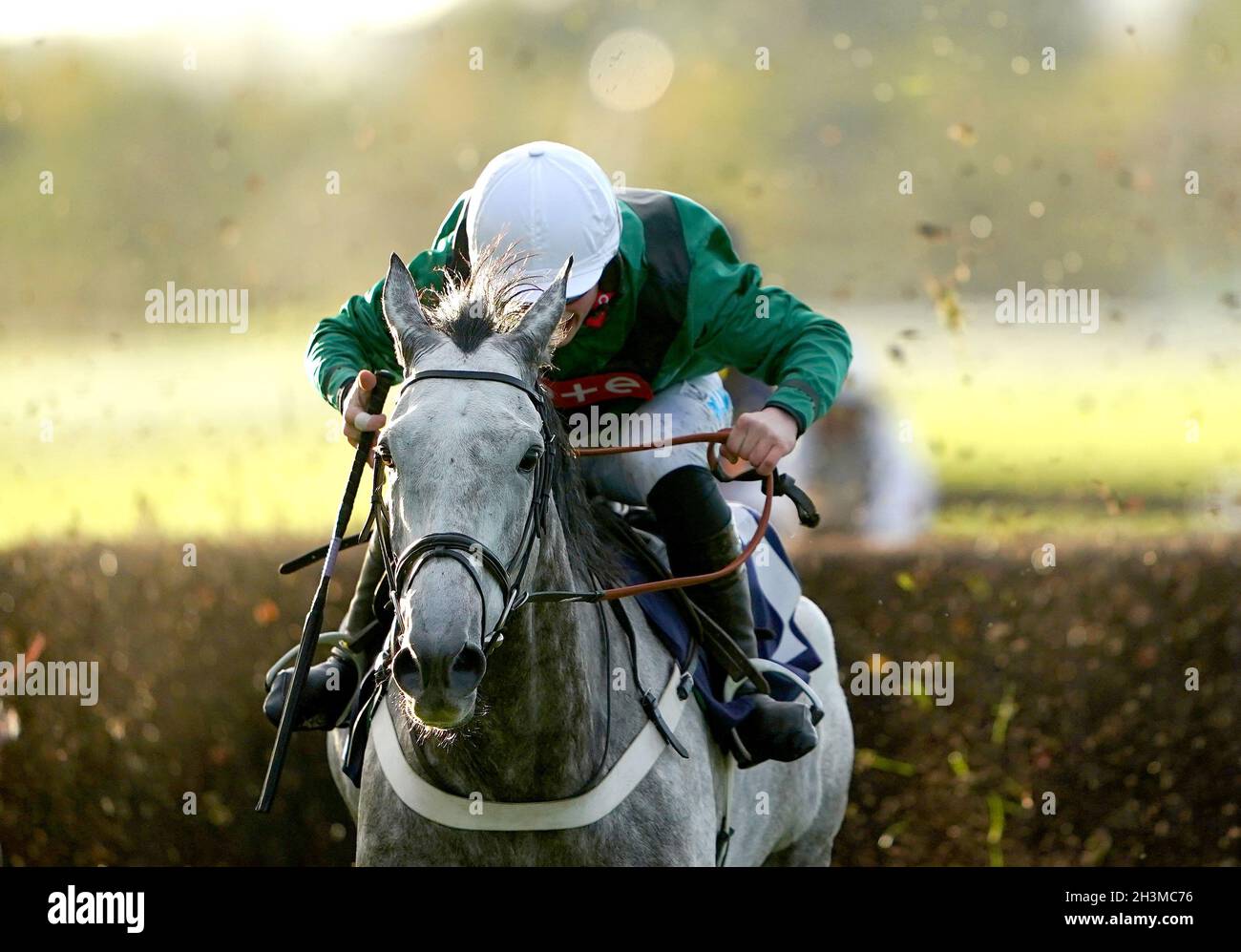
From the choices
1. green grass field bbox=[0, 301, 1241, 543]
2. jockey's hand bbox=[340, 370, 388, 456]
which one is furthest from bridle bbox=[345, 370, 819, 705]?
green grass field bbox=[0, 301, 1241, 543]

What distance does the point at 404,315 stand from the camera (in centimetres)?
284

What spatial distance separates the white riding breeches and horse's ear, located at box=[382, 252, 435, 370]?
2.53 feet

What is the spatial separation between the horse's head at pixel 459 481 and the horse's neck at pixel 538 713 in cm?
22

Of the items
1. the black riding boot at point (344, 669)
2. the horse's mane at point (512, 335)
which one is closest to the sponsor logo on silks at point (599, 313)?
the horse's mane at point (512, 335)

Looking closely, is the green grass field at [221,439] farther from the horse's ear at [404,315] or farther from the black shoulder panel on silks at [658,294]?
the horse's ear at [404,315]

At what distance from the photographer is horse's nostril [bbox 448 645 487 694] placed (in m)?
2.40

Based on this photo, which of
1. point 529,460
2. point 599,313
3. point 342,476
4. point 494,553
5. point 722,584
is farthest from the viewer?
point 342,476

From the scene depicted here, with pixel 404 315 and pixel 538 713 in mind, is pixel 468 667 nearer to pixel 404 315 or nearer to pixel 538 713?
pixel 538 713

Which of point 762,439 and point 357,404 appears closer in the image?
point 357,404

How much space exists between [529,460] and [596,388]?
1.04m

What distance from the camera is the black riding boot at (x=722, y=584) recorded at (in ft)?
11.6

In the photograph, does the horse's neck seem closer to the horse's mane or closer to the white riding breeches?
the horse's mane

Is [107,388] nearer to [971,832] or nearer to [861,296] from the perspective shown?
[971,832]

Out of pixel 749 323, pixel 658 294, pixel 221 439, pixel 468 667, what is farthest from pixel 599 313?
pixel 221 439
